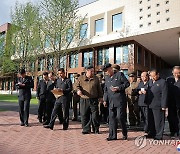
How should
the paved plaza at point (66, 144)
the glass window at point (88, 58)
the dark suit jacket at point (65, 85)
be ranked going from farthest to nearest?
the glass window at point (88, 58) < the dark suit jacket at point (65, 85) < the paved plaza at point (66, 144)

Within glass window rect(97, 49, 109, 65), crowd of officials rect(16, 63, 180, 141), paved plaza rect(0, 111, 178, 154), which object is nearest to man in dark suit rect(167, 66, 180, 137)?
crowd of officials rect(16, 63, 180, 141)

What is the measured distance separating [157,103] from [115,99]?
1.08 metres

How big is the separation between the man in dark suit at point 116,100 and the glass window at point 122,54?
857 inches

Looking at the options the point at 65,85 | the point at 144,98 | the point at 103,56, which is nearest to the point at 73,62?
the point at 103,56

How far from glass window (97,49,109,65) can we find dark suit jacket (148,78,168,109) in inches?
917

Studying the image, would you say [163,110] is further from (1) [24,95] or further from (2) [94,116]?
(1) [24,95]

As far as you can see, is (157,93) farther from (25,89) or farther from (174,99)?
(25,89)

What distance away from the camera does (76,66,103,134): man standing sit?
6.29m

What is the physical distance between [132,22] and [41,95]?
18.1m

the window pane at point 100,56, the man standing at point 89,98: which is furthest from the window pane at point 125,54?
the man standing at point 89,98

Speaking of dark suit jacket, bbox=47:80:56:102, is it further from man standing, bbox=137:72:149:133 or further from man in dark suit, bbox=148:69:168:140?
man in dark suit, bbox=148:69:168:140

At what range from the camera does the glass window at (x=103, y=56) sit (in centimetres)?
2902

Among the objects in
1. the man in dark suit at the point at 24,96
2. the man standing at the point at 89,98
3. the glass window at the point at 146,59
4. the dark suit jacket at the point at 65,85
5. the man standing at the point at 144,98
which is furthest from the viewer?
the glass window at the point at 146,59

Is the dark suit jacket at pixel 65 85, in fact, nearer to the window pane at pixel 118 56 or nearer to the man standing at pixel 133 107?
the man standing at pixel 133 107
